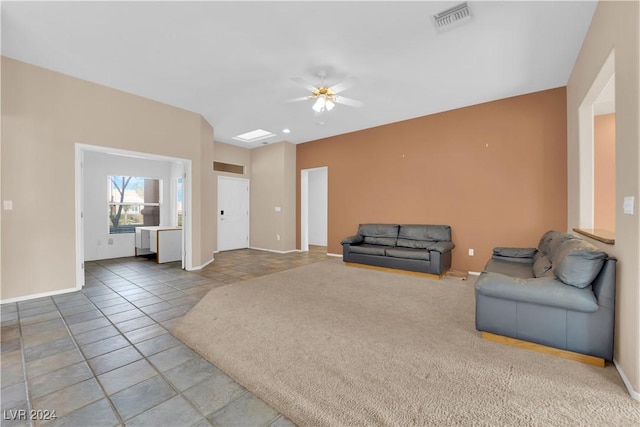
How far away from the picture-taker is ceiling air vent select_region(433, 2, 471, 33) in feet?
7.71

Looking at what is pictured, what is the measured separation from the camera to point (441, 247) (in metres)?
4.38

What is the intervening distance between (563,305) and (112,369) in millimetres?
3379

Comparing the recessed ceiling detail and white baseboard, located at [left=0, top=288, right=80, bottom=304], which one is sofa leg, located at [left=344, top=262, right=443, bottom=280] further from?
white baseboard, located at [left=0, top=288, right=80, bottom=304]

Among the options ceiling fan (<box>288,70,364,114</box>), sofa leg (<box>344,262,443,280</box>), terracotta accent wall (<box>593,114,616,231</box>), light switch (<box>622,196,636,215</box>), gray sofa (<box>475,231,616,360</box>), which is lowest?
sofa leg (<box>344,262,443,280</box>)

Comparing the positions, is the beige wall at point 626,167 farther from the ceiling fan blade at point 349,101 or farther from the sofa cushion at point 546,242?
the ceiling fan blade at point 349,101

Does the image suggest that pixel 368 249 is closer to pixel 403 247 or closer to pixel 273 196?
pixel 403 247

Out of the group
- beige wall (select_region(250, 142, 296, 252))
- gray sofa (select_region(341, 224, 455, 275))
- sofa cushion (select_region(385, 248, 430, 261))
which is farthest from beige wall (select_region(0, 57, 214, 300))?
sofa cushion (select_region(385, 248, 430, 261))

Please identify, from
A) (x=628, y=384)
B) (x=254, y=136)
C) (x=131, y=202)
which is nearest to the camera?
(x=628, y=384)

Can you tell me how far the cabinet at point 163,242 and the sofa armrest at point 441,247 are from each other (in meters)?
5.13

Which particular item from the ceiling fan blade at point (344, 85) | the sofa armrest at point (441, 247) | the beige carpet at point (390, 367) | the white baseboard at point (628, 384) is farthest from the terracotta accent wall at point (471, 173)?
the white baseboard at point (628, 384)

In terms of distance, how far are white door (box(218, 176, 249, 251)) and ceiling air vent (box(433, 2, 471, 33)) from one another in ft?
19.4

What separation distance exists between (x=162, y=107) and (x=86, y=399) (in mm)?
4301

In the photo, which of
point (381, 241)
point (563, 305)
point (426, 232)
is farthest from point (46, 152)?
point (426, 232)

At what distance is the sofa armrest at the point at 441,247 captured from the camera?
4.30 m
